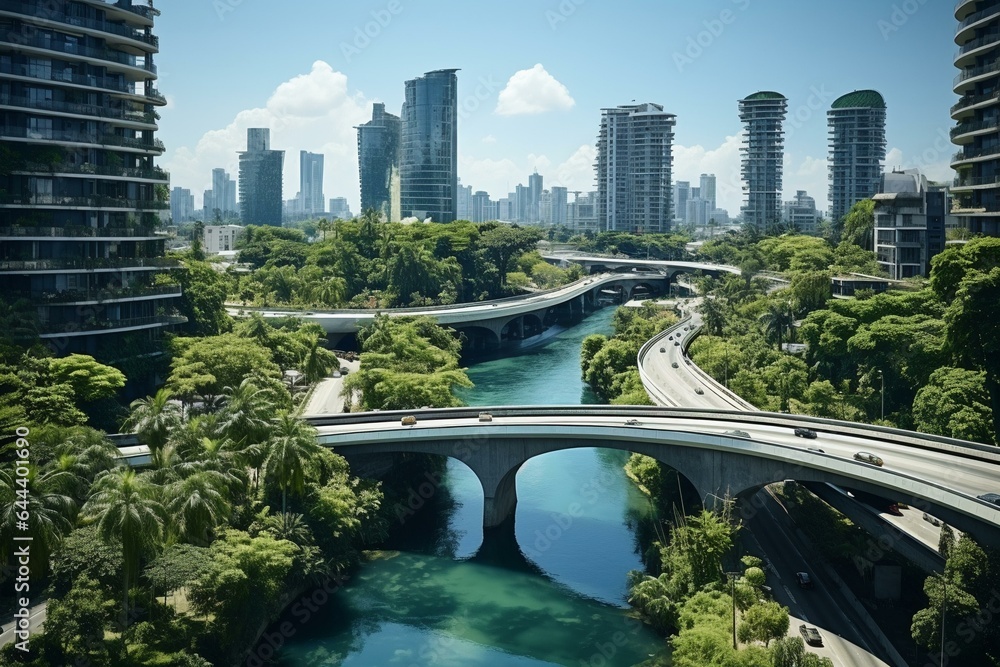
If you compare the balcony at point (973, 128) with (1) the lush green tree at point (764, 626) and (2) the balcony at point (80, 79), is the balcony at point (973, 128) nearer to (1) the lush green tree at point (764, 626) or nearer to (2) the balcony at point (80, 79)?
(1) the lush green tree at point (764, 626)

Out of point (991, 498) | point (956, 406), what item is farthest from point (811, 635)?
point (956, 406)

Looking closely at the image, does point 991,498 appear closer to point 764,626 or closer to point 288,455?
point 764,626

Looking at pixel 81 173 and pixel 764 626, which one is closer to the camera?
pixel 764 626

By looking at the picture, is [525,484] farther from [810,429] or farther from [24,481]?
[24,481]

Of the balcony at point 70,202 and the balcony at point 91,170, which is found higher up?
the balcony at point 91,170

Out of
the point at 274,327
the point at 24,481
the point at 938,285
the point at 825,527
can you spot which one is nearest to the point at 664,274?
the point at 274,327

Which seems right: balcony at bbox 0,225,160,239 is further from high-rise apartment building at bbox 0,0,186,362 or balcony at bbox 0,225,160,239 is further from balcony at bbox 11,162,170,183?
balcony at bbox 11,162,170,183

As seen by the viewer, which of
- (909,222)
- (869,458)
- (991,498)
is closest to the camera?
(991,498)

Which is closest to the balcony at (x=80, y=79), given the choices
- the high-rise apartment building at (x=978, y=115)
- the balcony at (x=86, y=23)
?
the balcony at (x=86, y=23)
